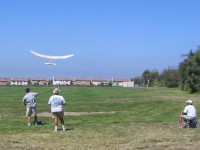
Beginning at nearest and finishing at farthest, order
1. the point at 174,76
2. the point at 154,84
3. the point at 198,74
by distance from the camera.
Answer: the point at 198,74
the point at 174,76
the point at 154,84

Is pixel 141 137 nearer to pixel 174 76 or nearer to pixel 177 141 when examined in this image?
pixel 177 141

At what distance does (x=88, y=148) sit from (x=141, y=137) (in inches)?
129

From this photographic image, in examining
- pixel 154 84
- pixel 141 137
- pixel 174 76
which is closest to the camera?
pixel 141 137

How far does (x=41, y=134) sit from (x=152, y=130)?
4375 mm

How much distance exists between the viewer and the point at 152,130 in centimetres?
2062

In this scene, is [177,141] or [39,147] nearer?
[39,147]

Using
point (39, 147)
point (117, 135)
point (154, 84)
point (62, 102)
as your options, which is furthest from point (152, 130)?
point (154, 84)

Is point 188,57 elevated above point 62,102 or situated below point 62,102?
above

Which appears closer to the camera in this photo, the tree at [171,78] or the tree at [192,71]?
the tree at [192,71]

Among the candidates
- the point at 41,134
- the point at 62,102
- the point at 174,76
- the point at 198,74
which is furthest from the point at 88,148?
the point at 174,76

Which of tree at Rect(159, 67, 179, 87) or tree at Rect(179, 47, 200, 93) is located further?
tree at Rect(159, 67, 179, 87)

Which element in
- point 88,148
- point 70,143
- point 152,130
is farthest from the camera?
point 152,130

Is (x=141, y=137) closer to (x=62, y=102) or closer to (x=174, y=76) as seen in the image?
(x=62, y=102)

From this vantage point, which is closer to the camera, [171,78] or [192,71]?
[192,71]
